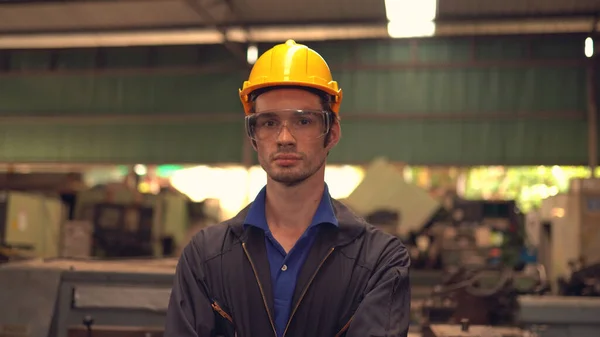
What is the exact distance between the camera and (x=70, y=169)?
39.1 ft

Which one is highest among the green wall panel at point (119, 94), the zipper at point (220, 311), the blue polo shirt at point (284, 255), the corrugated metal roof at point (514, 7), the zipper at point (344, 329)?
the corrugated metal roof at point (514, 7)

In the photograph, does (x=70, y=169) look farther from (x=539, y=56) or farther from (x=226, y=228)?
(x=226, y=228)

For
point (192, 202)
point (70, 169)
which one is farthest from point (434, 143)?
point (70, 169)

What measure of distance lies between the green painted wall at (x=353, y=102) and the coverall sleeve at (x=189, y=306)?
9202 millimetres

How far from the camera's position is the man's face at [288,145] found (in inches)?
73.2

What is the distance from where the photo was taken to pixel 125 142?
38.3 feet

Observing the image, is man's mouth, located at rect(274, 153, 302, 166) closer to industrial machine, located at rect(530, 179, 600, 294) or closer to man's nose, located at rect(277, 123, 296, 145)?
man's nose, located at rect(277, 123, 296, 145)

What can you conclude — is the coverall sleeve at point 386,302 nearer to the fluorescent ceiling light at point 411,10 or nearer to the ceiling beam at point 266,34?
the fluorescent ceiling light at point 411,10

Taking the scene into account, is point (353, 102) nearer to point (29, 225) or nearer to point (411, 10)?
point (411, 10)

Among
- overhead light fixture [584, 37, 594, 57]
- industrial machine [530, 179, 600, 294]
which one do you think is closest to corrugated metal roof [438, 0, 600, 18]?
overhead light fixture [584, 37, 594, 57]

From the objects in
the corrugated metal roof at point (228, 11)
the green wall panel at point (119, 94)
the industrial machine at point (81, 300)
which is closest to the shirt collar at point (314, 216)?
the industrial machine at point (81, 300)

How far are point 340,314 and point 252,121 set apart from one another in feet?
1.79

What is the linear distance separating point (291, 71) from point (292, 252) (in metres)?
0.47

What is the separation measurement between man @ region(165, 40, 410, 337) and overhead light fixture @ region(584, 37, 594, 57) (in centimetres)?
986
